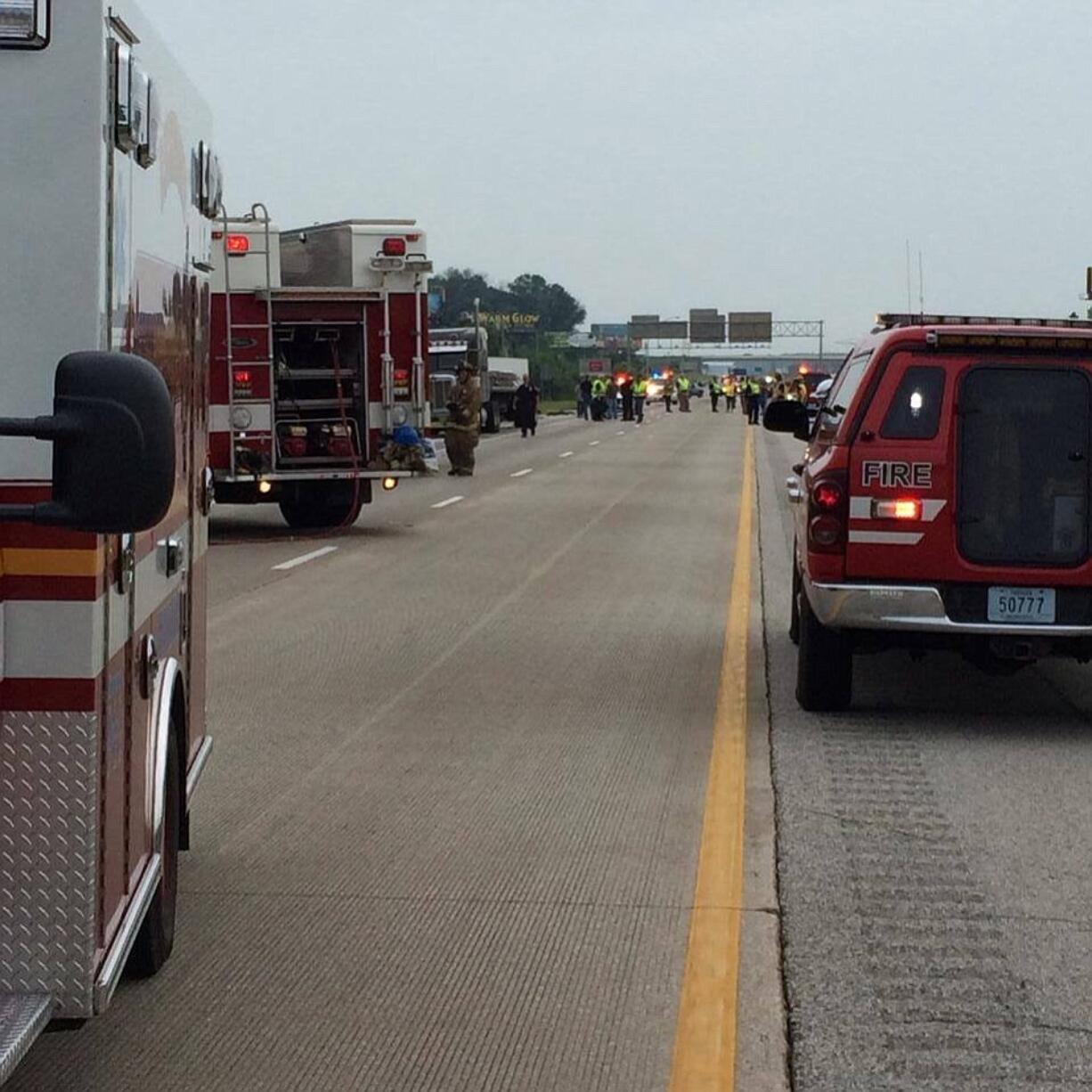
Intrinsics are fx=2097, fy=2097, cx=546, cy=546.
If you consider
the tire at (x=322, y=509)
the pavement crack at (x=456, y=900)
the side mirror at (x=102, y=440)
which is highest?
the side mirror at (x=102, y=440)

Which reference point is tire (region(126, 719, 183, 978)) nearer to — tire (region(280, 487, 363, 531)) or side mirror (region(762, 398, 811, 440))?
side mirror (region(762, 398, 811, 440))

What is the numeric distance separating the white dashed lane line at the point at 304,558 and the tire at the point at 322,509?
228 cm

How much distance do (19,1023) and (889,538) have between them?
6.56 meters

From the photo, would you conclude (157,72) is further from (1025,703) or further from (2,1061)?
(1025,703)

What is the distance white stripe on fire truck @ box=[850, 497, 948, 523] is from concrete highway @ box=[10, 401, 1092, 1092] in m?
1.05

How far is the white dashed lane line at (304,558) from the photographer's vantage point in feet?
61.4

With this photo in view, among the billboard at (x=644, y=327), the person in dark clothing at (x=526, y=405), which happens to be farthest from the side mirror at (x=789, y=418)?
the billboard at (x=644, y=327)

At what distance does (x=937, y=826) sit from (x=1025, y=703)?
3.28 metres

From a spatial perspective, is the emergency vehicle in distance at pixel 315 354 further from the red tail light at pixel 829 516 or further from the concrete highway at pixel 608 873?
the red tail light at pixel 829 516

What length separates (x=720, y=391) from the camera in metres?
112

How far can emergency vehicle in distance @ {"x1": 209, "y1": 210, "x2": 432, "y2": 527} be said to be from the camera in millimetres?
21375

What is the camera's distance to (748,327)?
5463 inches

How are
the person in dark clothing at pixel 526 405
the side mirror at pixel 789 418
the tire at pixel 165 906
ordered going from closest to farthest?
the tire at pixel 165 906
the side mirror at pixel 789 418
the person in dark clothing at pixel 526 405

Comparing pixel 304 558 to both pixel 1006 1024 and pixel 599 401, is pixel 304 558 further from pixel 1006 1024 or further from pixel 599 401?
pixel 599 401
